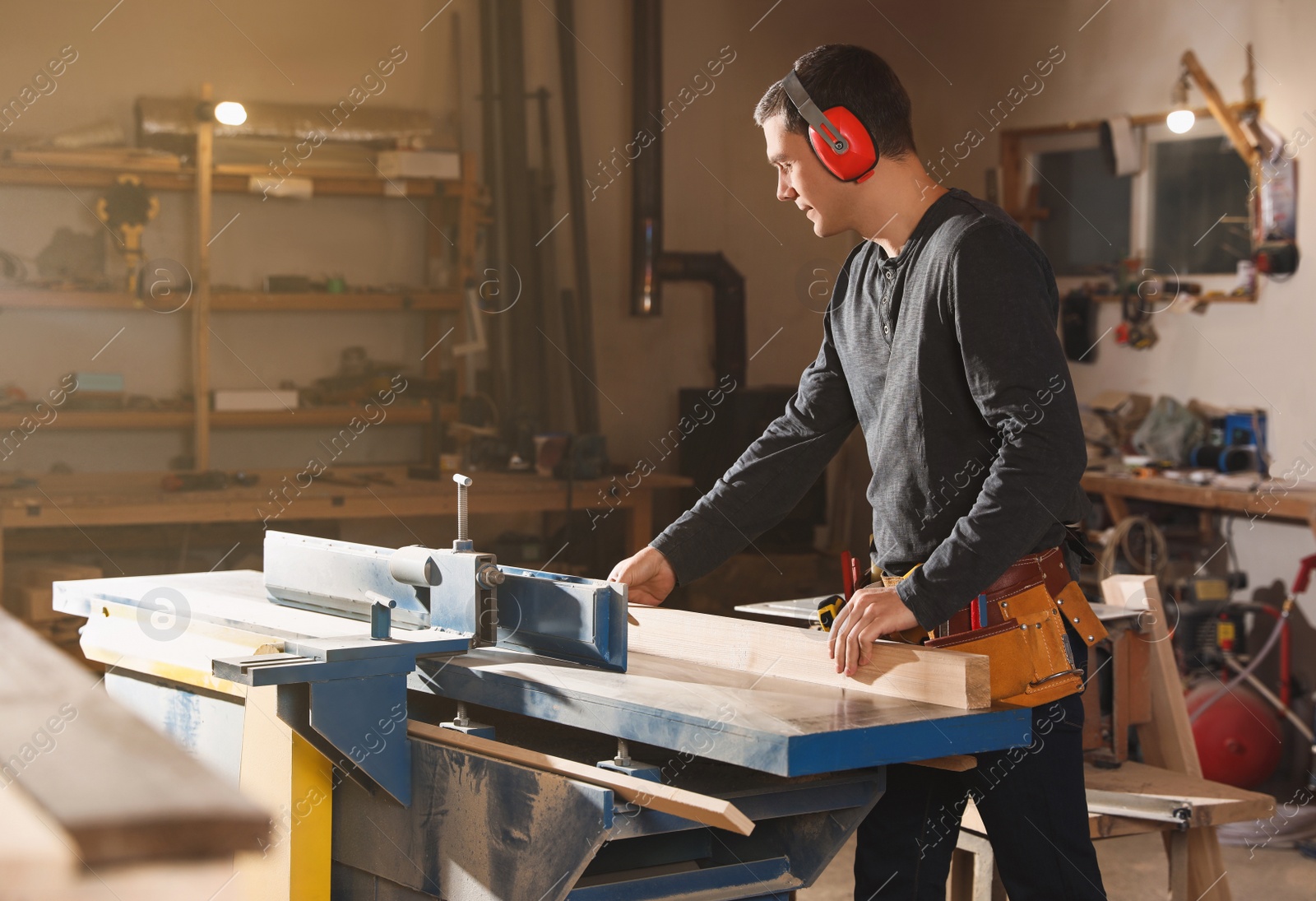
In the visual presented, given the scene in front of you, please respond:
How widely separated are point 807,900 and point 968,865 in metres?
0.91

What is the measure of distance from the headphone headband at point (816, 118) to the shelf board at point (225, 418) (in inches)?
139

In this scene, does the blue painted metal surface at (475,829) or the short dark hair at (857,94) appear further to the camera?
the short dark hair at (857,94)

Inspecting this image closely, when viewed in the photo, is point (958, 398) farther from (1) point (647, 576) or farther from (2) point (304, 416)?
(2) point (304, 416)

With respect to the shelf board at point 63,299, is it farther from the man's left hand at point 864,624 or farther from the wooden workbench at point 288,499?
the man's left hand at point 864,624

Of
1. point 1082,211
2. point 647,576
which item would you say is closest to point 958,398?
point 647,576

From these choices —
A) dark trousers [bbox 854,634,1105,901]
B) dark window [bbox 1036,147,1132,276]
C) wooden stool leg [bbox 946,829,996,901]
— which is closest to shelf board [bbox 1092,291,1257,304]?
dark window [bbox 1036,147,1132,276]

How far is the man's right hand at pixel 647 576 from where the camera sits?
191 cm

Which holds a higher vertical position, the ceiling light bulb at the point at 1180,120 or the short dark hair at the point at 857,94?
the ceiling light bulb at the point at 1180,120

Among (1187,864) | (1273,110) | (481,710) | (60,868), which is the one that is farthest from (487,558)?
(1273,110)

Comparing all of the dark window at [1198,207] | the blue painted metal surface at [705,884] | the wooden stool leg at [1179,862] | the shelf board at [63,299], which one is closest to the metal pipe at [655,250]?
the dark window at [1198,207]

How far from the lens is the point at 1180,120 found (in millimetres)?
4828

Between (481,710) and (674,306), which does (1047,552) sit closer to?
(481,710)

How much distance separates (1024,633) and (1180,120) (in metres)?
3.85

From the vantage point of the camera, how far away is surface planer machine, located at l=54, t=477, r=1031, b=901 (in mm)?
1395
